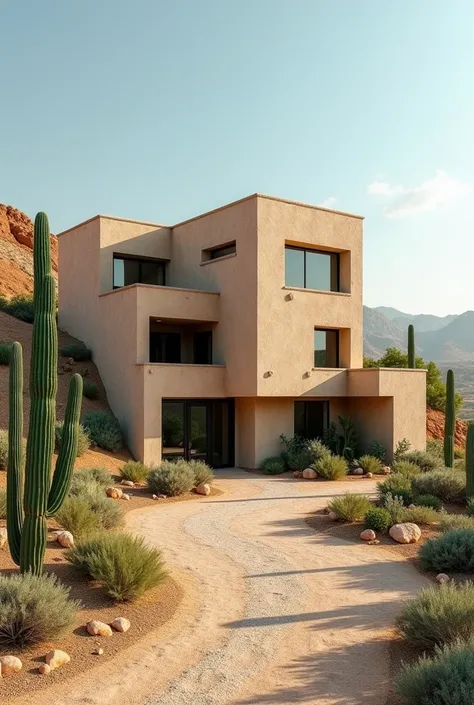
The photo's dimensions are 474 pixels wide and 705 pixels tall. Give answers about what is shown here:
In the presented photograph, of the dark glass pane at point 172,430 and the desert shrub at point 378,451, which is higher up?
the dark glass pane at point 172,430

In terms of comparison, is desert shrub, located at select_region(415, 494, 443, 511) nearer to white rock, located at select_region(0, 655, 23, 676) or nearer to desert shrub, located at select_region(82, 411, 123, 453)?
white rock, located at select_region(0, 655, 23, 676)

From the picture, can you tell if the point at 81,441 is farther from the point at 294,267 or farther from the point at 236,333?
the point at 294,267

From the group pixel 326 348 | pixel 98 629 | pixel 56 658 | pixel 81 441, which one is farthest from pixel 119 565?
pixel 326 348

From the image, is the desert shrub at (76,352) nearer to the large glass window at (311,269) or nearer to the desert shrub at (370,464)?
the large glass window at (311,269)

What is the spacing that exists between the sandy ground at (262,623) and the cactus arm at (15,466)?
235 centimetres

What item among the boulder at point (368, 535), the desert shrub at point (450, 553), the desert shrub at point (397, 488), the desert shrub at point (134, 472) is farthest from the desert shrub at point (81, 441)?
the desert shrub at point (450, 553)

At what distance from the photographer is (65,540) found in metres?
10.1

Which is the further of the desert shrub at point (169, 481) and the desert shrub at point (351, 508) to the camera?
the desert shrub at point (169, 481)

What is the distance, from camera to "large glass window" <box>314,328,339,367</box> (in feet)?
79.3

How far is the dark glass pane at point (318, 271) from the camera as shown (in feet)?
78.5

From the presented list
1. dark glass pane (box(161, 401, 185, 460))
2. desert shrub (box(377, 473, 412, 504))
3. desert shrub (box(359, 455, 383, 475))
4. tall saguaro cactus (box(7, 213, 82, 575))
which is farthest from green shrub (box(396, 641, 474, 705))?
Result: dark glass pane (box(161, 401, 185, 460))

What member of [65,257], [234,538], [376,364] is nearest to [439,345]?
[376,364]

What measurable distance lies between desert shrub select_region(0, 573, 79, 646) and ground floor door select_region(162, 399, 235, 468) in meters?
14.5

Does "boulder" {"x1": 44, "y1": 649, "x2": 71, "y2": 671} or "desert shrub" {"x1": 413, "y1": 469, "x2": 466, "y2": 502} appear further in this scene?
"desert shrub" {"x1": 413, "y1": 469, "x2": 466, "y2": 502}
